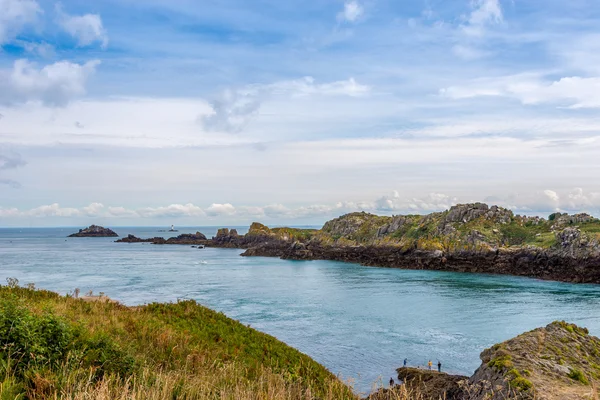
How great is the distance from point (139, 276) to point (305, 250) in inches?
2044

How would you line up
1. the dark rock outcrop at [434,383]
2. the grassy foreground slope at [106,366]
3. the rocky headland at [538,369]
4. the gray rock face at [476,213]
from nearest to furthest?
the grassy foreground slope at [106,366] → the rocky headland at [538,369] → the dark rock outcrop at [434,383] → the gray rock face at [476,213]

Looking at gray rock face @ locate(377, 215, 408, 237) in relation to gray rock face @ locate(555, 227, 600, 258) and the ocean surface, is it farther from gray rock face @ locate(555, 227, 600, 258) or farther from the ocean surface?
gray rock face @ locate(555, 227, 600, 258)

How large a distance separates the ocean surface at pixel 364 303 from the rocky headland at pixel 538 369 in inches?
314

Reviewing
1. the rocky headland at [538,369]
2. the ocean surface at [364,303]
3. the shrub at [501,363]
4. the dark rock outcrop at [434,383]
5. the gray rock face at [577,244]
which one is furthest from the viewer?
the gray rock face at [577,244]

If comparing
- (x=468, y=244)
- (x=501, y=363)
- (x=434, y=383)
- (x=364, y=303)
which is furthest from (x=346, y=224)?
(x=501, y=363)

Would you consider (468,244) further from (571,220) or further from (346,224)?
(346,224)

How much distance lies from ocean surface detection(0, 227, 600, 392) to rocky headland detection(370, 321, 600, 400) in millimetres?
7974

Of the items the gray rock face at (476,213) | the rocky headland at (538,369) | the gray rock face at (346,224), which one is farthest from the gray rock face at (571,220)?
the rocky headland at (538,369)

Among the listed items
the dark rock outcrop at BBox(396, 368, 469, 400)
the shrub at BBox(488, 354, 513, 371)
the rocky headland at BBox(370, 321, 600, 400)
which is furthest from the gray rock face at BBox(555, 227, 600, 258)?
the shrub at BBox(488, 354, 513, 371)

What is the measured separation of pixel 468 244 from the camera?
90.8 m

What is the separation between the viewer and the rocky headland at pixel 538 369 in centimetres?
1338

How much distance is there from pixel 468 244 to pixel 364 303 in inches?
1906

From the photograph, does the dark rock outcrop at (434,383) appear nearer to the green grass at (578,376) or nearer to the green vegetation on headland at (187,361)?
the green vegetation on headland at (187,361)

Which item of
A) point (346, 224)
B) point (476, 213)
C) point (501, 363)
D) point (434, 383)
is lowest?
point (434, 383)
